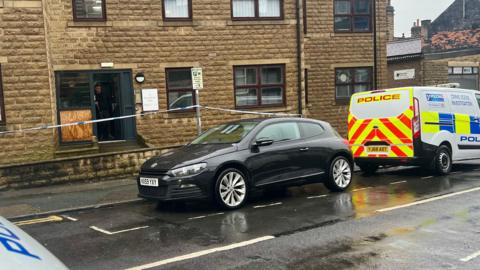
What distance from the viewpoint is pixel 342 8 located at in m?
19.6

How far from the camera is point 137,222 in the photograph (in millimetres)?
7641

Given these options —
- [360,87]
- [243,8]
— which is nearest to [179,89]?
[243,8]

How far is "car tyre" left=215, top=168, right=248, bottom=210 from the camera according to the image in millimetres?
8188

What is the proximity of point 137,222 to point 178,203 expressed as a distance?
1483 mm

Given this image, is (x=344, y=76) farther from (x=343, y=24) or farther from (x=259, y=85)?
(x=259, y=85)

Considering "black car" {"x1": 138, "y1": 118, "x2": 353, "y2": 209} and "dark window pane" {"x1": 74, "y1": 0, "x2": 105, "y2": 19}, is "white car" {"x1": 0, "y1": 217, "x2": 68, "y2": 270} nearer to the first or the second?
"black car" {"x1": 138, "y1": 118, "x2": 353, "y2": 209}

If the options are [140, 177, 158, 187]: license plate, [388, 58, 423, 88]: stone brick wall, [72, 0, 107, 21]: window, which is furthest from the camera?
[388, 58, 423, 88]: stone brick wall

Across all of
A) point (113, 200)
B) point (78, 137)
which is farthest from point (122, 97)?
point (113, 200)

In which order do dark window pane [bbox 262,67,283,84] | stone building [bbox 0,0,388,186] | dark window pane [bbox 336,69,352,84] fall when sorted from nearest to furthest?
stone building [bbox 0,0,388,186]
dark window pane [bbox 262,67,283,84]
dark window pane [bbox 336,69,352,84]

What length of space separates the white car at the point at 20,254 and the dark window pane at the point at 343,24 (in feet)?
60.5

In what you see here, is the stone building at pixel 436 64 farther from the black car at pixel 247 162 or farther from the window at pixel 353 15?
the black car at pixel 247 162

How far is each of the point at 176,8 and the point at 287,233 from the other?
10.6 metres

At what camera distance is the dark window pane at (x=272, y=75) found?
651 inches

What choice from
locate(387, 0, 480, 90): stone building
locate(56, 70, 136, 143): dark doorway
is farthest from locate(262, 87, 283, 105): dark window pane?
locate(387, 0, 480, 90): stone building
